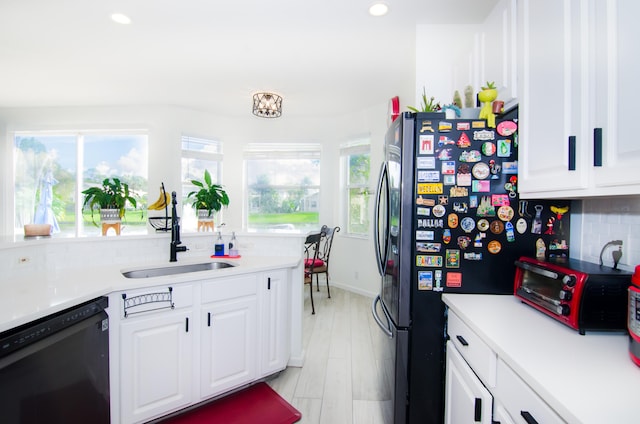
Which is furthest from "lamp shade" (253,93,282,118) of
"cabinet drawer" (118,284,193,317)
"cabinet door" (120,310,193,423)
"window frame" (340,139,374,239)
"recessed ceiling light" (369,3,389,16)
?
"cabinet door" (120,310,193,423)

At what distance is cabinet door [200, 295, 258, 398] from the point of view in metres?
1.80

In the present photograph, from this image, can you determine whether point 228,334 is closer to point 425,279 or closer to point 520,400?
point 425,279

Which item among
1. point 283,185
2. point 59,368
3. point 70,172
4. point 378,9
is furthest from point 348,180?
point 70,172

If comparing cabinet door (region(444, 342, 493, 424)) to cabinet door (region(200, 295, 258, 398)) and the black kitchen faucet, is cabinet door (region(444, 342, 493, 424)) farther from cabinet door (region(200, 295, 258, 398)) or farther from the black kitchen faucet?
the black kitchen faucet

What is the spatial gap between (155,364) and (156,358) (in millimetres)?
33

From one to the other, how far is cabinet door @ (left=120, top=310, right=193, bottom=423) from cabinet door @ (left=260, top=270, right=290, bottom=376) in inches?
18.9

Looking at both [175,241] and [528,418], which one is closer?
[528,418]

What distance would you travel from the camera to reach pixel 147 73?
10.9ft

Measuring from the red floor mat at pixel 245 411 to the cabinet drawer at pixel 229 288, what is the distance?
2.27 feet

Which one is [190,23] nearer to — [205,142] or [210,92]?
[210,92]

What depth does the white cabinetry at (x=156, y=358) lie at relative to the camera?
156 cm

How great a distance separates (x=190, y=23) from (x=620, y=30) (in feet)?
8.50

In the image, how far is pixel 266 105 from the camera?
12.2ft

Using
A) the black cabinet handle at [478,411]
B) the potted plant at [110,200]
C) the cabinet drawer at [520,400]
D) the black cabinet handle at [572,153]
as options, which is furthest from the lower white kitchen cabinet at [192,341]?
the black cabinet handle at [572,153]
